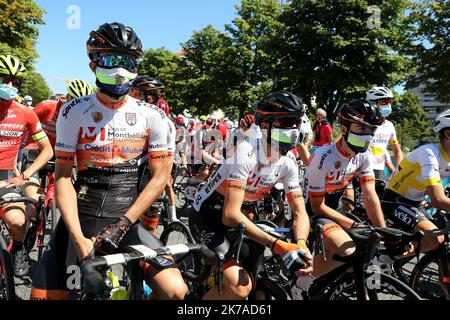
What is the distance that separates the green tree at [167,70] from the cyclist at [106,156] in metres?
48.6

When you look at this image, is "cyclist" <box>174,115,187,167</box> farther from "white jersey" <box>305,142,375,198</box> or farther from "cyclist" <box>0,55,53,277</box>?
"white jersey" <box>305,142,375,198</box>

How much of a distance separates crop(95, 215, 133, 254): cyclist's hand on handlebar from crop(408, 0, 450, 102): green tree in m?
18.8

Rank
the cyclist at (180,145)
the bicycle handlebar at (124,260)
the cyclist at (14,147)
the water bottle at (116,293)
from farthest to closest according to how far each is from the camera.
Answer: the cyclist at (180,145)
the cyclist at (14,147)
the water bottle at (116,293)
the bicycle handlebar at (124,260)

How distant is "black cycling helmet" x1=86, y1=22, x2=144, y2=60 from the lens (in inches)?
105

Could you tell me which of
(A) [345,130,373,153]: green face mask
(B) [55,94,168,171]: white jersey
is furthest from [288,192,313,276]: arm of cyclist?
(B) [55,94,168,171]: white jersey

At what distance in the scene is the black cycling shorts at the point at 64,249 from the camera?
253 cm

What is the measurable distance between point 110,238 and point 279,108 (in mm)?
1607

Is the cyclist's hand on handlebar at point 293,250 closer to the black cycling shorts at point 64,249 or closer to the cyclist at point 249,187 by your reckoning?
the cyclist at point 249,187

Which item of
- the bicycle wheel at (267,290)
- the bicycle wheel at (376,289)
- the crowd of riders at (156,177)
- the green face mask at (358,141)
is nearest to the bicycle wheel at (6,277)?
the crowd of riders at (156,177)
